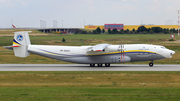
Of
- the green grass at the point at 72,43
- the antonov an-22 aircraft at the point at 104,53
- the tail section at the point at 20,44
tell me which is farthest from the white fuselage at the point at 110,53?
the green grass at the point at 72,43

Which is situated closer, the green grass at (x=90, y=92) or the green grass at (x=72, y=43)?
the green grass at (x=90, y=92)

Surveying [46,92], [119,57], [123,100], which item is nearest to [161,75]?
[119,57]

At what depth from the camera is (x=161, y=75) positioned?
2545cm

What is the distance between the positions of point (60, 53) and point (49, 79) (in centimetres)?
996

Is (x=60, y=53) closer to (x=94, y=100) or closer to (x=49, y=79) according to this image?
(x=49, y=79)

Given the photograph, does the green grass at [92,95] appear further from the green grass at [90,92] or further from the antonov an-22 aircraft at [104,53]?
the antonov an-22 aircraft at [104,53]

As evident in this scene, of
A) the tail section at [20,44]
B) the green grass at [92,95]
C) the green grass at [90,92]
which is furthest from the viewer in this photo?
the tail section at [20,44]

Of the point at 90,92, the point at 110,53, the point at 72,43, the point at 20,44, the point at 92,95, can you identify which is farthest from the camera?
the point at 72,43

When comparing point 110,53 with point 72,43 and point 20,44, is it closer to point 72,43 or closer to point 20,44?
point 20,44

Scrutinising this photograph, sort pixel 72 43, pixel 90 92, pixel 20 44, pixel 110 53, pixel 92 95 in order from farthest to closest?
pixel 72 43, pixel 20 44, pixel 110 53, pixel 90 92, pixel 92 95

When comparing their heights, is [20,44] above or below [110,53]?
above

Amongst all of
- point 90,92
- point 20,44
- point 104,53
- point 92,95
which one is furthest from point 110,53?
point 92,95

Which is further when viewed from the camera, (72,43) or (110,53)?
(72,43)

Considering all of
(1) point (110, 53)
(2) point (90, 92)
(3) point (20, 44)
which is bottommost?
(2) point (90, 92)
